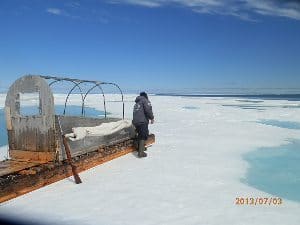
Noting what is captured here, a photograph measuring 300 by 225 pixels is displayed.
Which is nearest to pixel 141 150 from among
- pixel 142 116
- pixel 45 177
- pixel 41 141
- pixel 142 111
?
pixel 142 116

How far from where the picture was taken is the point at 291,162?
8.16 meters

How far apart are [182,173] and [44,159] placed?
2683 millimetres

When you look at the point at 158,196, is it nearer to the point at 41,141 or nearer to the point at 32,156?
the point at 41,141

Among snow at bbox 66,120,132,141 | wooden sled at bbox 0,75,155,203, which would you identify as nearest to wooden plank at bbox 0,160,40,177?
wooden sled at bbox 0,75,155,203

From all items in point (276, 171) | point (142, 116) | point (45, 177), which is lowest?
point (276, 171)

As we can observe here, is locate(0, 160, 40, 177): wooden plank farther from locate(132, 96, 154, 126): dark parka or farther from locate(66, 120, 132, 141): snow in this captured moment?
locate(132, 96, 154, 126): dark parka

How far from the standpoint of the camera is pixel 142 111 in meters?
8.54

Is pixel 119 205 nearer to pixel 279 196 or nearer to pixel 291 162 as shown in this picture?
pixel 279 196

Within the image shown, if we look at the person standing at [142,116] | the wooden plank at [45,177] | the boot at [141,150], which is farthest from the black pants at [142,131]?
the wooden plank at [45,177]

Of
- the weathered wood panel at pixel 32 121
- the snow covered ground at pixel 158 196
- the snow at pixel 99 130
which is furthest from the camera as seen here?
the snow at pixel 99 130

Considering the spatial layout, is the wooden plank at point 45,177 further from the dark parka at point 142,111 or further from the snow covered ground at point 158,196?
the dark parka at point 142,111

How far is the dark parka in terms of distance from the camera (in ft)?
27.9

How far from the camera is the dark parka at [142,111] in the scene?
8492 millimetres

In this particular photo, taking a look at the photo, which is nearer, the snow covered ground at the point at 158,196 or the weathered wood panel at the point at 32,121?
the snow covered ground at the point at 158,196
